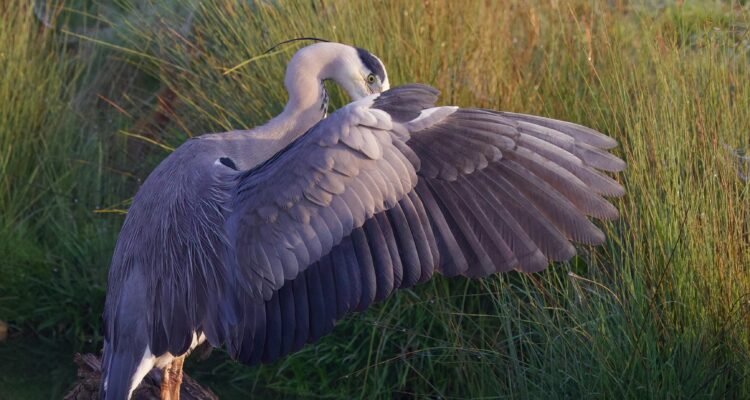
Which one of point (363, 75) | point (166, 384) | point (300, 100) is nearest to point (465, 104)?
point (363, 75)

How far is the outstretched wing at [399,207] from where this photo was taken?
3.42m

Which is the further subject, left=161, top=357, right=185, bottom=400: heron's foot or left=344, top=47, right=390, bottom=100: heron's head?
left=344, top=47, right=390, bottom=100: heron's head

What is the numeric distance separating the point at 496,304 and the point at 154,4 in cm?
318

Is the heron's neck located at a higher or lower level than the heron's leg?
higher

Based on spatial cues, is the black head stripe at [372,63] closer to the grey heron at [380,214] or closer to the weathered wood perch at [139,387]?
the grey heron at [380,214]

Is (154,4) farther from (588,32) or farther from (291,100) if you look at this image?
(588,32)

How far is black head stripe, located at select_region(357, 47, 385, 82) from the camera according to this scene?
176 inches

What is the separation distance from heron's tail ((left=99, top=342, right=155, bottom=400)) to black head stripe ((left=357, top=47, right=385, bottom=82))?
1405 mm

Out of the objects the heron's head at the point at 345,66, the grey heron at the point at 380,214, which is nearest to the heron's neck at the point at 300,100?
the heron's head at the point at 345,66

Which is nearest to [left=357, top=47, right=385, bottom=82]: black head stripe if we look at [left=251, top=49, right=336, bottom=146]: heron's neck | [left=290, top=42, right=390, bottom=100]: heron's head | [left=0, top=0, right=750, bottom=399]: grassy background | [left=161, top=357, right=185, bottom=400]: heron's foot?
[left=290, top=42, right=390, bottom=100]: heron's head

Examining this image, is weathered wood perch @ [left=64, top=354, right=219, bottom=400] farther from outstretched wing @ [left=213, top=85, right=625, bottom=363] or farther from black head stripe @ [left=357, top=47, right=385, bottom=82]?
→ black head stripe @ [left=357, top=47, right=385, bottom=82]

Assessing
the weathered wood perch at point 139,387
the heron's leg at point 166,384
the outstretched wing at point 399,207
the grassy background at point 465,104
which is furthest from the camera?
the weathered wood perch at point 139,387

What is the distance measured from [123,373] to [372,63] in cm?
152

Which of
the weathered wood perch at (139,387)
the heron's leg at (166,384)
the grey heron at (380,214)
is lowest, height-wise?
the weathered wood perch at (139,387)
